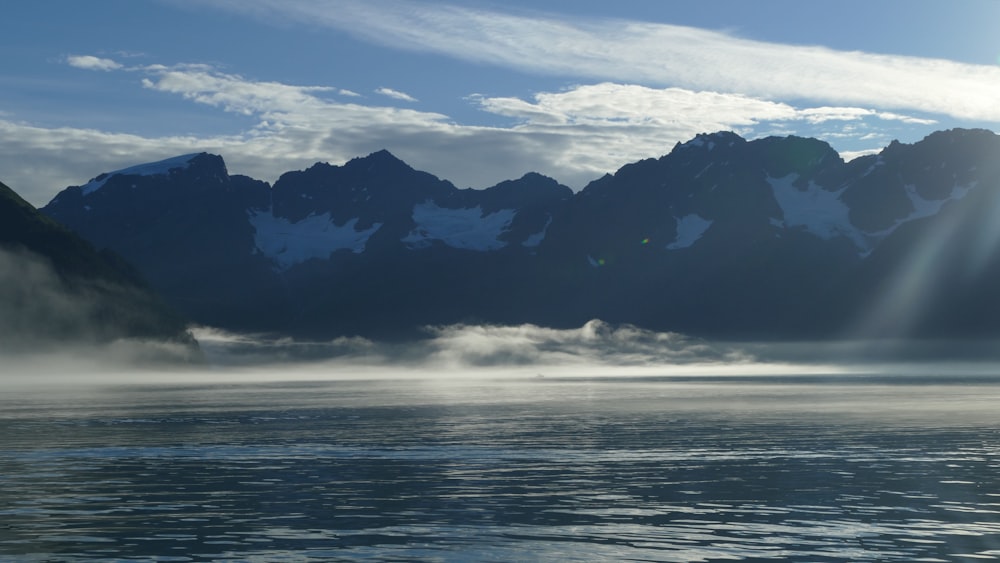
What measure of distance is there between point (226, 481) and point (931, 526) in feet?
132

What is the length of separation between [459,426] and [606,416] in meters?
26.8

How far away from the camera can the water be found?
49188 mm

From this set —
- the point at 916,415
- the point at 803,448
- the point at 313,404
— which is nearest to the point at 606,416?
the point at 916,415

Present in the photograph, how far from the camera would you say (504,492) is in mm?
66062

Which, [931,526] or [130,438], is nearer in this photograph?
[931,526]

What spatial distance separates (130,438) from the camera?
108875 mm

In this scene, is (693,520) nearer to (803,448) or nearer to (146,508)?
(146,508)

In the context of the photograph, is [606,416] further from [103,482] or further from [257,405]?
[103,482]

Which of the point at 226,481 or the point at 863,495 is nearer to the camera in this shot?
the point at 863,495

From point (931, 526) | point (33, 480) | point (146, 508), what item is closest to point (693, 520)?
point (931, 526)

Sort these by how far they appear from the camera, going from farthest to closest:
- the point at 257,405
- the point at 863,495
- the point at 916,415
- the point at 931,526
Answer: the point at 257,405, the point at 916,415, the point at 863,495, the point at 931,526

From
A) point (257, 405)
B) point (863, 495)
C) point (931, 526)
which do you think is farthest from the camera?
point (257, 405)

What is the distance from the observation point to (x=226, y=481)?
7250 centimetres

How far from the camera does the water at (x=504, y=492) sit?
161 ft
